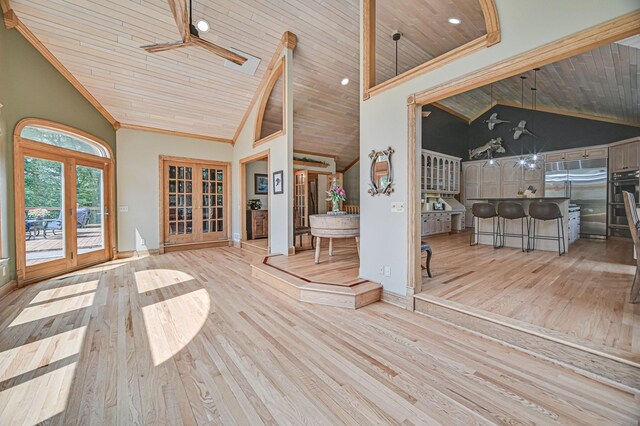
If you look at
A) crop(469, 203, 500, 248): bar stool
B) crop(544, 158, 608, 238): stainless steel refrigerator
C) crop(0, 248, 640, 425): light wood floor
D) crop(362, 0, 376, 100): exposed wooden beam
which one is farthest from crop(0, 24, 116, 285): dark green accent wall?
crop(544, 158, 608, 238): stainless steel refrigerator

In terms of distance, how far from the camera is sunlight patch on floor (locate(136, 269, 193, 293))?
392cm

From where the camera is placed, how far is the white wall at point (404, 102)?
1.92 meters

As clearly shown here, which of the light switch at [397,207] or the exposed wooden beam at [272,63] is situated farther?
the exposed wooden beam at [272,63]

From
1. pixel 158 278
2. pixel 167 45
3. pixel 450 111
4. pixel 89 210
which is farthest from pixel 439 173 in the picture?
pixel 89 210

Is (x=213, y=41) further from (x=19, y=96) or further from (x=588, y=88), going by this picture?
(x=588, y=88)

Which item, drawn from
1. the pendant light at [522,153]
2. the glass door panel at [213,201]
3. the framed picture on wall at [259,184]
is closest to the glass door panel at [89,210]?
the glass door panel at [213,201]

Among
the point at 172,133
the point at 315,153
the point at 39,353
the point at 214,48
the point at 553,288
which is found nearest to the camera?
the point at 39,353

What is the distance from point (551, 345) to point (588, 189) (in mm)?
7324

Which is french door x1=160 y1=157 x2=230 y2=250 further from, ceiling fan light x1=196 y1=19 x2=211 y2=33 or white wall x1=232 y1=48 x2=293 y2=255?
ceiling fan light x1=196 y1=19 x2=211 y2=33

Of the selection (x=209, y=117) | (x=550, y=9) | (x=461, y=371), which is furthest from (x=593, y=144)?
(x=209, y=117)

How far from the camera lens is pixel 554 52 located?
6.57ft

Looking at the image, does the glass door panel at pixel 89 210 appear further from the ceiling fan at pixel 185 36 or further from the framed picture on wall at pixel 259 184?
the framed picture on wall at pixel 259 184

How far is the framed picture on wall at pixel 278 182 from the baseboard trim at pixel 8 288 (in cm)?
404

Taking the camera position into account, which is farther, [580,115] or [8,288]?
[580,115]
